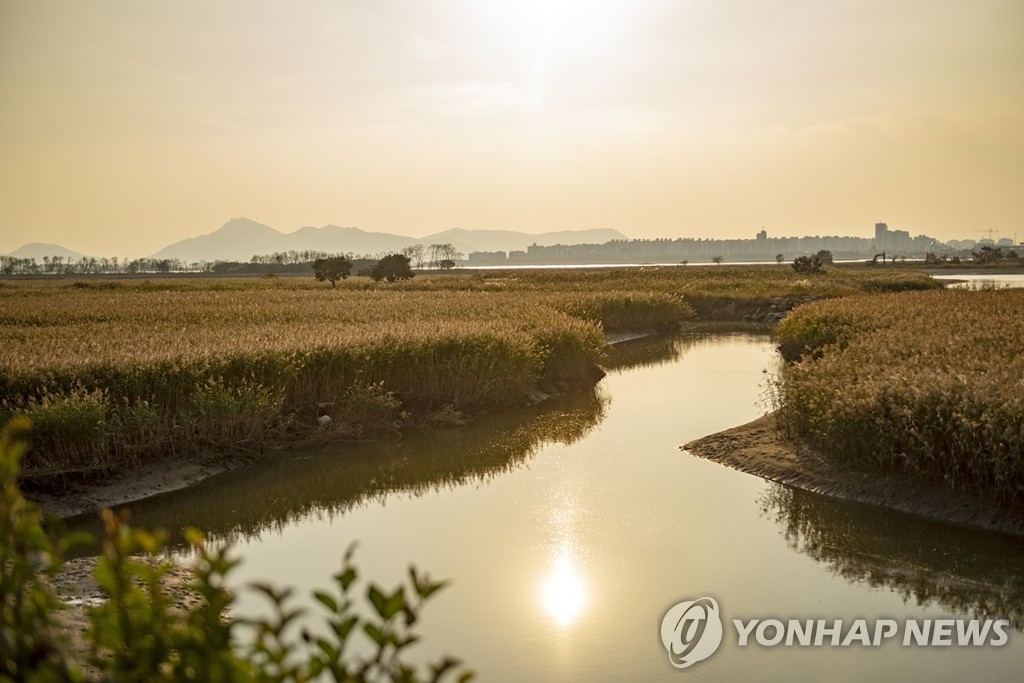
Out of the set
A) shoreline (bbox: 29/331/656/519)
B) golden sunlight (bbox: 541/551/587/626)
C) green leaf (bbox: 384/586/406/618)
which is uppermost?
green leaf (bbox: 384/586/406/618)

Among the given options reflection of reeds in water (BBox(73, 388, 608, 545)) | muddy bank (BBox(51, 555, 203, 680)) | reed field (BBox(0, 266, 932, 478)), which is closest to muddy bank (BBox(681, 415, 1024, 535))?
reflection of reeds in water (BBox(73, 388, 608, 545))

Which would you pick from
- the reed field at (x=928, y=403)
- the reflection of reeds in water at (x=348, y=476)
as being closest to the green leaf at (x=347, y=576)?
the reflection of reeds in water at (x=348, y=476)

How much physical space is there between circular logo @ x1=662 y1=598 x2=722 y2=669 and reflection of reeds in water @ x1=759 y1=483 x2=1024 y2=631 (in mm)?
2173

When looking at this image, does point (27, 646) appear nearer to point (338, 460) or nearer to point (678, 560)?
point (678, 560)

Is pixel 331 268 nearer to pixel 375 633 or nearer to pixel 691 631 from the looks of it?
pixel 691 631

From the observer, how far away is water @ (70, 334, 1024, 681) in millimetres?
8016

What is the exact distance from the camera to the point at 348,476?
1500cm

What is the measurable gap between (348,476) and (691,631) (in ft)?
26.4

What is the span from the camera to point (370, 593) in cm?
253

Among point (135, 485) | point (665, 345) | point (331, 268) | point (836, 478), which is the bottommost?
point (135, 485)

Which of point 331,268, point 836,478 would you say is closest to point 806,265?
point 331,268

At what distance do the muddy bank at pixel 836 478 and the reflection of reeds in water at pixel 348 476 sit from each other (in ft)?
11.3

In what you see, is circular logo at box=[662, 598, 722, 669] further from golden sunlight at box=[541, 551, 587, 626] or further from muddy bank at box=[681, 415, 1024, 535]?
muddy bank at box=[681, 415, 1024, 535]

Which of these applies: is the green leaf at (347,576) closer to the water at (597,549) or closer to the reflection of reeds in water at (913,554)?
the water at (597,549)
